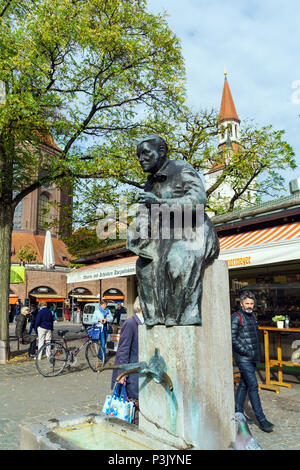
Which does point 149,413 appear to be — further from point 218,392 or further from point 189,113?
point 189,113

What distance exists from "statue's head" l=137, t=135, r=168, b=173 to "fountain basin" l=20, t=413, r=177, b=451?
6.30 ft

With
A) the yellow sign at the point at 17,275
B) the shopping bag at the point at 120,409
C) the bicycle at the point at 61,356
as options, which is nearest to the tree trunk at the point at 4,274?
the bicycle at the point at 61,356

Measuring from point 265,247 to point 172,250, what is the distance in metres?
4.62

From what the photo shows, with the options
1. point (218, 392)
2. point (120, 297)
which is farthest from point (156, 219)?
point (120, 297)

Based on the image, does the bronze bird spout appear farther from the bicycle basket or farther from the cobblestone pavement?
the bicycle basket

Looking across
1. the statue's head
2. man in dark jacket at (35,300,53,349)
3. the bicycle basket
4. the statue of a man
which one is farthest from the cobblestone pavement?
the statue's head

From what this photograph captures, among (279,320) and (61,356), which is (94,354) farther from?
(279,320)

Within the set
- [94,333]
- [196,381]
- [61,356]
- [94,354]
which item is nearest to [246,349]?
[196,381]

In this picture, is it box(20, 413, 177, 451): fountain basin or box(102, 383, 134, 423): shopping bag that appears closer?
box(20, 413, 177, 451): fountain basin

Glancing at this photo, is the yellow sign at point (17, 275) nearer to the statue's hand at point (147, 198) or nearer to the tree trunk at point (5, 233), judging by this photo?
the tree trunk at point (5, 233)

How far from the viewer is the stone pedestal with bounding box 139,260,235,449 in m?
2.56

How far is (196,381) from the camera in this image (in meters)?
2.58
